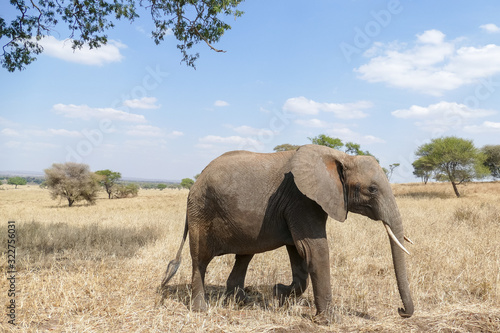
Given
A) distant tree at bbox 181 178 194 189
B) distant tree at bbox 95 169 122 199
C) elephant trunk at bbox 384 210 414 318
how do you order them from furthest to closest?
distant tree at bbox 181 178 194 189, distant tree at bbox 95 169 122 199, elephant trunk at bbox 384 210 414 318

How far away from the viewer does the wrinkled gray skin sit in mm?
4145

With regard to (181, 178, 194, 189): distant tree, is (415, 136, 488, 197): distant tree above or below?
above

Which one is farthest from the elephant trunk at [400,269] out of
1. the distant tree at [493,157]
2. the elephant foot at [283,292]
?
the distant tree at [493,157]

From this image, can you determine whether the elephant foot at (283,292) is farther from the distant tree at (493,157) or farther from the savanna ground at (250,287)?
the distant tree at (493,157)

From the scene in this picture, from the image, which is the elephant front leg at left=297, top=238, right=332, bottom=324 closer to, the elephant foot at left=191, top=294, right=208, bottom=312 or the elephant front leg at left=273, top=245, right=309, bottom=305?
the elephant front leg at left=273, top=245, right=309, bottom=305

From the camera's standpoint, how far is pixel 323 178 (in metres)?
4.20

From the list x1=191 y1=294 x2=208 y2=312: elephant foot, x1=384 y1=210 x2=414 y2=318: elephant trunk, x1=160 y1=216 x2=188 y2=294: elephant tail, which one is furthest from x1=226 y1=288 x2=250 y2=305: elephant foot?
x1=384 y1=210 x2=414 y2=318: elephant trunk

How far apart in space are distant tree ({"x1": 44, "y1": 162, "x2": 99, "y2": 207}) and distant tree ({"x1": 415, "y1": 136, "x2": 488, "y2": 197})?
32194mm

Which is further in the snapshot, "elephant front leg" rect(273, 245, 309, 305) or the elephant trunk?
"elephant front leg" rect(273, 245, 309, 305)

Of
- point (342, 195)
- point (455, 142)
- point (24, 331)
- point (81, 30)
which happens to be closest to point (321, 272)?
point (342, 195)

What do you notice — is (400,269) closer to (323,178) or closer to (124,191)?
(323,178)

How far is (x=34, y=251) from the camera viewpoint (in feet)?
25.7

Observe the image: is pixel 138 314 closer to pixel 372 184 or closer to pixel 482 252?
pixel 372 184

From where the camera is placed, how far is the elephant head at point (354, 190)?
161 inches
